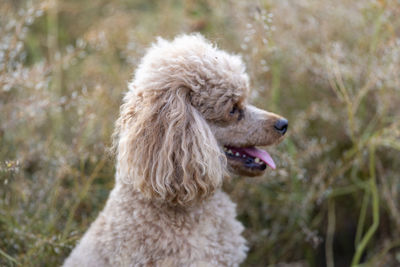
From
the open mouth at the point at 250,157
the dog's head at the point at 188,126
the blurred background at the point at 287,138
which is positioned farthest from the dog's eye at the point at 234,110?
the blurred background at the point at 287,138

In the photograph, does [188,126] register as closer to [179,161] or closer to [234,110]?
[179,161]

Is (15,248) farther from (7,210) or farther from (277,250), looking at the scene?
(277,250)

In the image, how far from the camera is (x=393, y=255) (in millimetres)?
2869

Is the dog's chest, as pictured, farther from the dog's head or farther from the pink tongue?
the pink tongue

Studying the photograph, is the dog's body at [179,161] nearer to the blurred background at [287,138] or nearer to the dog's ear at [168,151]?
the dog's ear at [168,151]

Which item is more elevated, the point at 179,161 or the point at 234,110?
the point at 234,110

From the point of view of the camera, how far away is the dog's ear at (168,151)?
1.84m

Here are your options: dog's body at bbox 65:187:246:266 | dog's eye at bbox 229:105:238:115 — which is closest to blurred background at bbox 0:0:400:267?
dog's body at bbox 65:187:246:266

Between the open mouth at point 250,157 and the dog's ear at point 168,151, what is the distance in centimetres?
19

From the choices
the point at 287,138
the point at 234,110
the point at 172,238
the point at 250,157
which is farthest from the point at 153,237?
the point at 287,138

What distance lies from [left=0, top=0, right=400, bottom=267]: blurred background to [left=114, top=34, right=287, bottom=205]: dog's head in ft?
1.23

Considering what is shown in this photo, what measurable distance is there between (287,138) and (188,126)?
0.98 meters

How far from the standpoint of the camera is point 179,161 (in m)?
1.89

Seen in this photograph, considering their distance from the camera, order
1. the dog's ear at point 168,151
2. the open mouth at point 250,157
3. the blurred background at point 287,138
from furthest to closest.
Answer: the blurred background at point 287,138, the open mouth at point 250,157, the dog's ear at point 168,151
